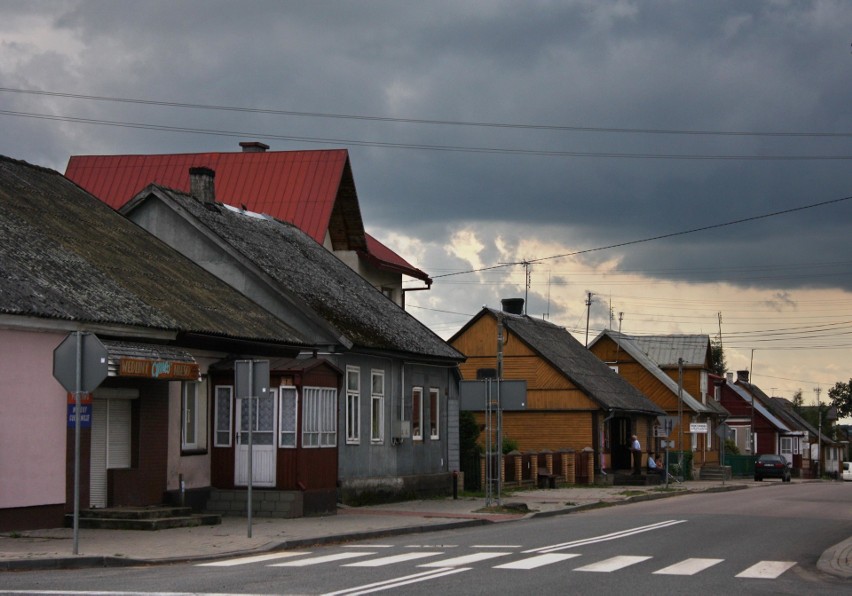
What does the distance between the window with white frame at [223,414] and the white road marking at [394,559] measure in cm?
834

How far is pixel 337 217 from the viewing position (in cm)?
3909

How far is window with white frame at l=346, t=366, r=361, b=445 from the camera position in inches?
1081

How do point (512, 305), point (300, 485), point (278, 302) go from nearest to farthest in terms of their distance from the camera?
point (300, 485), point (278, 302), point (512, 305)

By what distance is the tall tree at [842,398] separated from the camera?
128500 millimetres

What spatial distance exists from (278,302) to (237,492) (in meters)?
5.23

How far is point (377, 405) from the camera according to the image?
95.9 ft

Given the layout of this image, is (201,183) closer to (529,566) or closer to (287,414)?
(287,414)


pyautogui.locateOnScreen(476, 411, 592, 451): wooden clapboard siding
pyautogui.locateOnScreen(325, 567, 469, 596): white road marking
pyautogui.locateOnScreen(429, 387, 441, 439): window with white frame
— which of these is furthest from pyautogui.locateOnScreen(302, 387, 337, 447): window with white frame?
pyautogui.locateOnScreen(476, 411, 592, 451): wooden clapboard siding

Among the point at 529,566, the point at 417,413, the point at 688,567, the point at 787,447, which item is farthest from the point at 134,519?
the point at 787,447

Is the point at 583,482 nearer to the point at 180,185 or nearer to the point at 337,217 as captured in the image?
the point at 337,217

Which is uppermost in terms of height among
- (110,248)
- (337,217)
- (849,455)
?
(337,217)

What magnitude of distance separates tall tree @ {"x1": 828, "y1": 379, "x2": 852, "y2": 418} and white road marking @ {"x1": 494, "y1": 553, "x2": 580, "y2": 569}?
386ft

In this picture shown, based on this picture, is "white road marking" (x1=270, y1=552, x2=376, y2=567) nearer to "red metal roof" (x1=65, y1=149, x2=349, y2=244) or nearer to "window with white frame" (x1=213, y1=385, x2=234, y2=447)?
"window with white frame" (x1=213, y1=385, x2=234, y2=447)

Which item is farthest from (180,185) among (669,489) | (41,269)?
(41,269)
